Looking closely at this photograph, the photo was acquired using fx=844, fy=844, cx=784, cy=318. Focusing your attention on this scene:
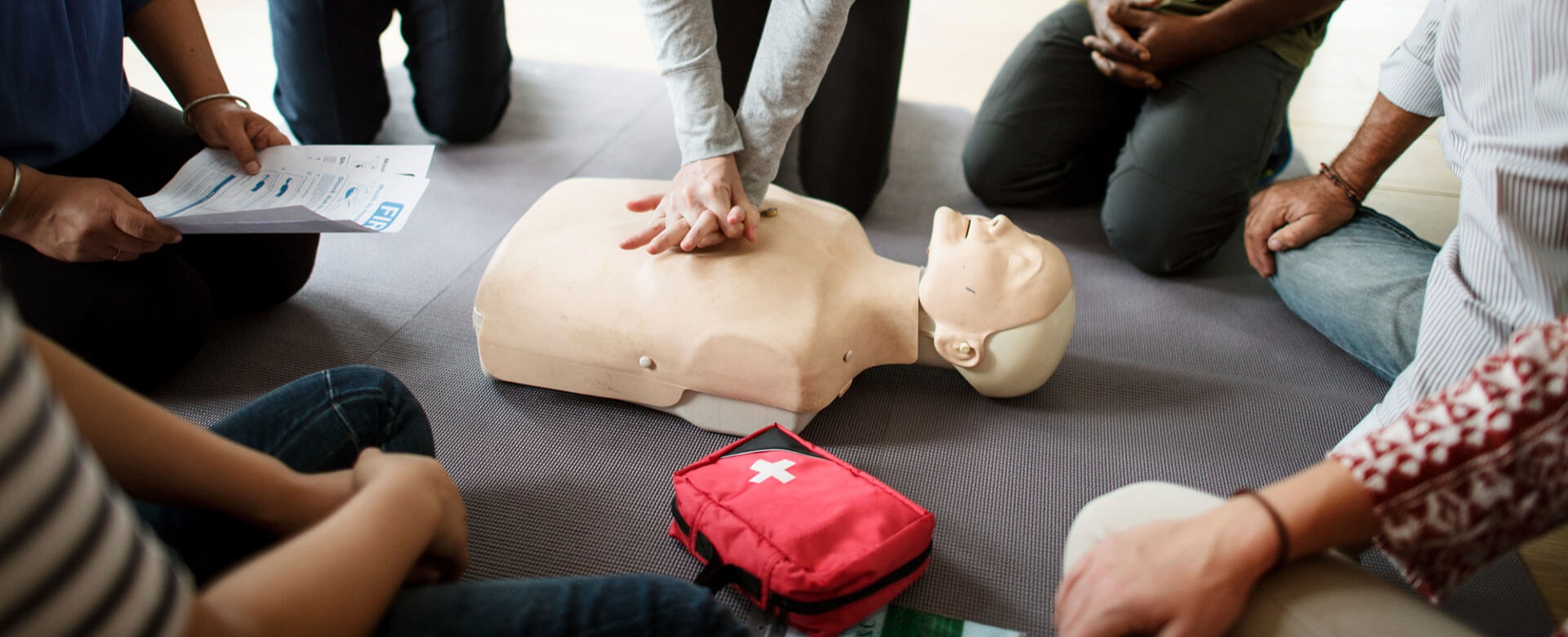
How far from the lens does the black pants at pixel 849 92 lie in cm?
175

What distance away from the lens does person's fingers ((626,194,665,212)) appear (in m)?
1.34

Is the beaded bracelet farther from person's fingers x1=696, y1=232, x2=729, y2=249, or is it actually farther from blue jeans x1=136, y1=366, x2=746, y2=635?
blue jeans x1=136, y1=366, x2=746, y2=635

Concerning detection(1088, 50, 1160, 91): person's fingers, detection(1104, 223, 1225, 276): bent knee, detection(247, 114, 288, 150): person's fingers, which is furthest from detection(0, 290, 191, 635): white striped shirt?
detection(1088, 50, 1160, 91): person's fingers

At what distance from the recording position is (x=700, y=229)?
3.97 feet

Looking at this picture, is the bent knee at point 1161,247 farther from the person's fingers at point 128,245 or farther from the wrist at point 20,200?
the wrist at point 20,200

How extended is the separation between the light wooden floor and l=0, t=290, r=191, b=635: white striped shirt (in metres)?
2.17

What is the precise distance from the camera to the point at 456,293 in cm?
161

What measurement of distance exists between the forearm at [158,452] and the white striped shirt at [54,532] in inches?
10.3

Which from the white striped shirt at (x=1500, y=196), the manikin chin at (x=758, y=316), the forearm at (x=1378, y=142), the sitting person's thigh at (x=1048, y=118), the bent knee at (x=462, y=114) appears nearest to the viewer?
the white striped shirt at (x=1500, y=196)

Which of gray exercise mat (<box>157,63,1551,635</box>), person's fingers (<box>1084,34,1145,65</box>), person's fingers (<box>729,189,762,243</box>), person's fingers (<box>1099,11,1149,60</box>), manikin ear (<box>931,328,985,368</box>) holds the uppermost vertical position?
person's fingers (<box>1099,11,1149,60</box>)

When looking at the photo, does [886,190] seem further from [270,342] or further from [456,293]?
[270,342]

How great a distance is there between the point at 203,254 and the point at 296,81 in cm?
72

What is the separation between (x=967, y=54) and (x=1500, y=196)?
2159 millimetres

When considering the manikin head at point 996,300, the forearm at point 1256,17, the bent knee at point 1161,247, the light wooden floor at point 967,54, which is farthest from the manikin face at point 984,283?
the light wooden floor at point 967,54
